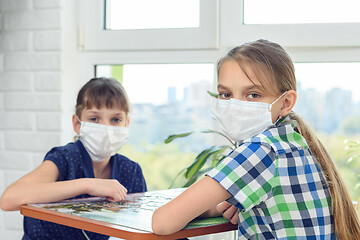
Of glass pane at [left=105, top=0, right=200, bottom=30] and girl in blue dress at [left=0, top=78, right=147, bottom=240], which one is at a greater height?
glass pane at [left=105, top=0, right=200, bottom=30]

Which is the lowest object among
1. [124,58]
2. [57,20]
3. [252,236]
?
[252,236]

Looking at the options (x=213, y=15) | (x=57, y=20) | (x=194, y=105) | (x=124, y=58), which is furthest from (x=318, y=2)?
(x=57, y=20)

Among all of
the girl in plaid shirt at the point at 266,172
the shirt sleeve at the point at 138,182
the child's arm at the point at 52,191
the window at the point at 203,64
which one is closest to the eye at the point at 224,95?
the girl in plaid shirt at the point at 266,172

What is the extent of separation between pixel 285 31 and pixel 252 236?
46.4 inches

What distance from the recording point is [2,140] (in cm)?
249

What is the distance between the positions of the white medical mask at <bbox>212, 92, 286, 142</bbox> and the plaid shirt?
68 millimetres

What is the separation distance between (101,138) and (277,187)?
820mm

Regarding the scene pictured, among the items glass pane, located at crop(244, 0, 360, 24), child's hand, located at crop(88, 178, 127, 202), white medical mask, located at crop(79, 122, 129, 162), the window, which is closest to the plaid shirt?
child's hand, located at crop(88, 178, 127, 202)

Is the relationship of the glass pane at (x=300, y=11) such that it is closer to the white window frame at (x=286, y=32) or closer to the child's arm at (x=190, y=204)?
the white window frame at (x=286, y=32)

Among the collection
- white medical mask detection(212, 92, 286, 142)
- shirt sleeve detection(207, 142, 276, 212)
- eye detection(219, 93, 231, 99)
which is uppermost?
eye detection(219, 93, 231, 99)

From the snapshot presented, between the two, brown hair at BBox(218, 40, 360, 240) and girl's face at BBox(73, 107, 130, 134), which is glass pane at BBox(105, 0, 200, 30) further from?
brown hair at BBox(218, 40, 360, 240)

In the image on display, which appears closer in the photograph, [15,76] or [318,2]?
[318,2]

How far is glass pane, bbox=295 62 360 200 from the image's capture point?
2.18 metres

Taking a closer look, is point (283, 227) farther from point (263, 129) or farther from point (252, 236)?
point (263, 129)
